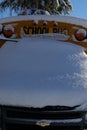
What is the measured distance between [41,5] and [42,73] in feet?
84.0

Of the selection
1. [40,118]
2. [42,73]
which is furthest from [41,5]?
[40,118]

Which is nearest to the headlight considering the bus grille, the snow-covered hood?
the snow-covered hood

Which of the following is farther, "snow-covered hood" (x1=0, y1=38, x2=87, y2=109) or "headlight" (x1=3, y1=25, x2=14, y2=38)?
"headlight" (x1=3, y1=25, x2=14, y2=38)

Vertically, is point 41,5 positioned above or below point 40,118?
below

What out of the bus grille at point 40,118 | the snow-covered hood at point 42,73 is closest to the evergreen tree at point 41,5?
the snow-covered hood at point 42,73

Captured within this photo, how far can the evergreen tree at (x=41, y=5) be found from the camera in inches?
1223

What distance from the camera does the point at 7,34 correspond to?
712 centimetres

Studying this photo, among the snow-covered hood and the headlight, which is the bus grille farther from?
the headlight

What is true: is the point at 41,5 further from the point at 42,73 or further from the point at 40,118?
the point at 40,118

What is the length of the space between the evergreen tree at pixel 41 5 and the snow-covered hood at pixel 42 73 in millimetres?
23643

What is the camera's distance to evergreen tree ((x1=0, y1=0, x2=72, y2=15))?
102 ft

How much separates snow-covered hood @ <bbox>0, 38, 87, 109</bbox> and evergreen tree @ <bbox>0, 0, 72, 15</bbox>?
2364cm

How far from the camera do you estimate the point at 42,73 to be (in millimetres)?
5719

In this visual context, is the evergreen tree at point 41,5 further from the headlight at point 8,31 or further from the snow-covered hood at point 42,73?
the snow-covered hood at point 42,73
